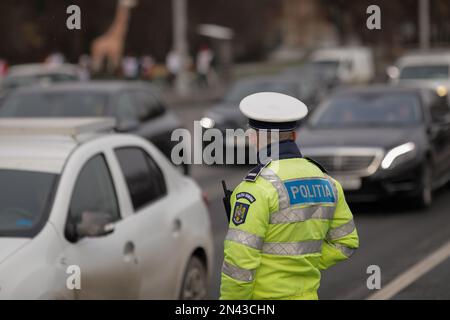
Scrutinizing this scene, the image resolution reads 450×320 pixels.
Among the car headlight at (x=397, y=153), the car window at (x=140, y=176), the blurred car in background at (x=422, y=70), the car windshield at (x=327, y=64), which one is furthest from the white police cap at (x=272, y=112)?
the car windshield at (x=327, y=64)

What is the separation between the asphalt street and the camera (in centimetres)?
853

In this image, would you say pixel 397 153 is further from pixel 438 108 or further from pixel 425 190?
pixel 438 108

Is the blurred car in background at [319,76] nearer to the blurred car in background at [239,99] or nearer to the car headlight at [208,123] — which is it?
the blurred car in background at [239,99]

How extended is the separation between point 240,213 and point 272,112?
16.9 inches

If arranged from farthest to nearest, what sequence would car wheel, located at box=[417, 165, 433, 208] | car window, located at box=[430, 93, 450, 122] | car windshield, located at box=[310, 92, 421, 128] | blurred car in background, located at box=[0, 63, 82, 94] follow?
blurred car in background, located at box=[0, 63, 82, 94] < car window, located at box=[430, 93, 450, 122] < car windshield, located at box=[310, 92, 421, 128] < car wheel, located at box=[417, 165, 433, 208]

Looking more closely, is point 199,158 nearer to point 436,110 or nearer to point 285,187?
point 436,110

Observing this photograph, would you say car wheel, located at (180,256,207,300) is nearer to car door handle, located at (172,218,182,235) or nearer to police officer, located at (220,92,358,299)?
car door handle, located at (172,218,182,235)

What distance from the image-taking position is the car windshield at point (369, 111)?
14062 millimetres

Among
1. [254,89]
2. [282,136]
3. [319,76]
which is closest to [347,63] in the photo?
[319,76]

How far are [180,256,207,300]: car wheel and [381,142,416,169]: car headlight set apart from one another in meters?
5.49

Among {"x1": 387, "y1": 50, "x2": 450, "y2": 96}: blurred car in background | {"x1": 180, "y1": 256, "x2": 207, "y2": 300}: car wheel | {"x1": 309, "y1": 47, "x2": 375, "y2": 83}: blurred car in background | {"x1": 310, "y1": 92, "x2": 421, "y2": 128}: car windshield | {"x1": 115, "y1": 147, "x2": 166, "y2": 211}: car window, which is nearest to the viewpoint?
{"x1": 115, "y1": 147, "x2": 166, "y2": 211}: car window

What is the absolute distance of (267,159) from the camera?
428cm

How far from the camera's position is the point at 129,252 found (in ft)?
21.2

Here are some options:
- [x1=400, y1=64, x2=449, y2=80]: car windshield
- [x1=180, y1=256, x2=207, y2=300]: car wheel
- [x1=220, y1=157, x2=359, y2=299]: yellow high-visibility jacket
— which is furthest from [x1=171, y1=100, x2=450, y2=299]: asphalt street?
[x1=400, y1=64, x2=449, y2=80]: car windshield
